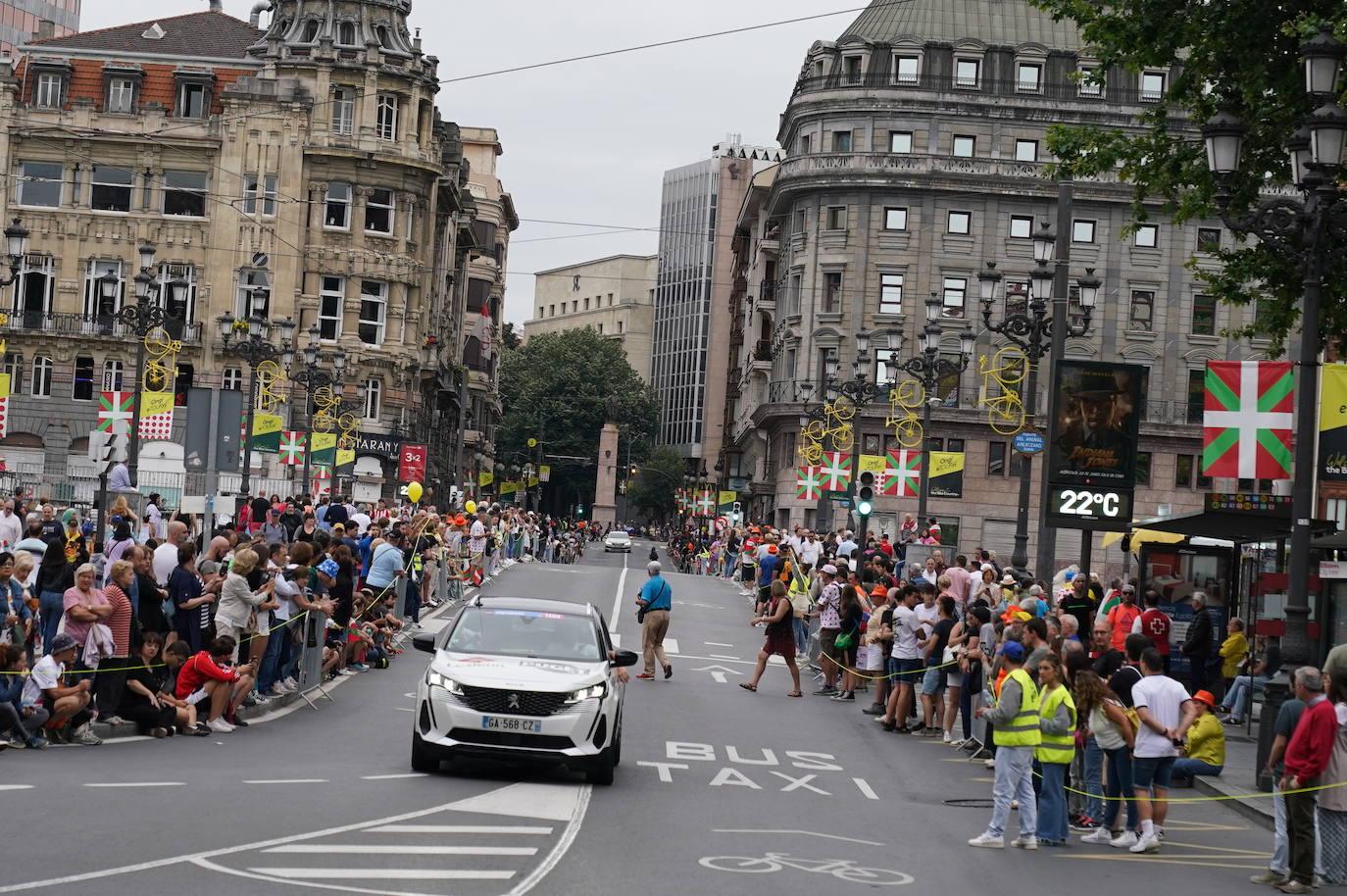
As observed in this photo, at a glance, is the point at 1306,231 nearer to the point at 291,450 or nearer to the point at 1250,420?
the point at 1250,420

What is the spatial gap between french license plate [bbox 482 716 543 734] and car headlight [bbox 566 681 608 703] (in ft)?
1.26

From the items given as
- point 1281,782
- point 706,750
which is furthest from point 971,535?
point 1281,782

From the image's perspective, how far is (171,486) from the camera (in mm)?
51344

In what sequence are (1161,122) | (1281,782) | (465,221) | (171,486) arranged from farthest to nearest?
(465,221)
(171,486)
(1161,122)
(1281,782)

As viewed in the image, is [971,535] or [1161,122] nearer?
[1161,122]

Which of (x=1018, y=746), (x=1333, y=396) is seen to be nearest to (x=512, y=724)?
(x=1018, y=746)

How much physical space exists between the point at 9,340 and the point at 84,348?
8.71ft

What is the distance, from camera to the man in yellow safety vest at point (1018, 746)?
16.0 m

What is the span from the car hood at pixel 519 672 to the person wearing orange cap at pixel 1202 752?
692 centimetres

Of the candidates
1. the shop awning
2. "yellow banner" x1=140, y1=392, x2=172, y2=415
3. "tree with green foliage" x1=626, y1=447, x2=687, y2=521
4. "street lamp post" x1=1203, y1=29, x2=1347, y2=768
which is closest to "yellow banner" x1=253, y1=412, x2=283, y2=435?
"yellow banner" x1=140, y1=392, x2=172, y2=415

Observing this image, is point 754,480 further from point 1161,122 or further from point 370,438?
point 1161,122

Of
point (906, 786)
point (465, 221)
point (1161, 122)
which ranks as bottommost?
point (906, 786)

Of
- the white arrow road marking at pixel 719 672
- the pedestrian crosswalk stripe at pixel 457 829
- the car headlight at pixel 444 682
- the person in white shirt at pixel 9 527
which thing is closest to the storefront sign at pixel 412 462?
the white arrow road marking at pixel 719 672

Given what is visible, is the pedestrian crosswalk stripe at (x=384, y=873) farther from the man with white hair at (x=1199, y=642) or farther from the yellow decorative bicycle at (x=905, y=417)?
the yellow decorative bicycle at (x=905, y=417)
